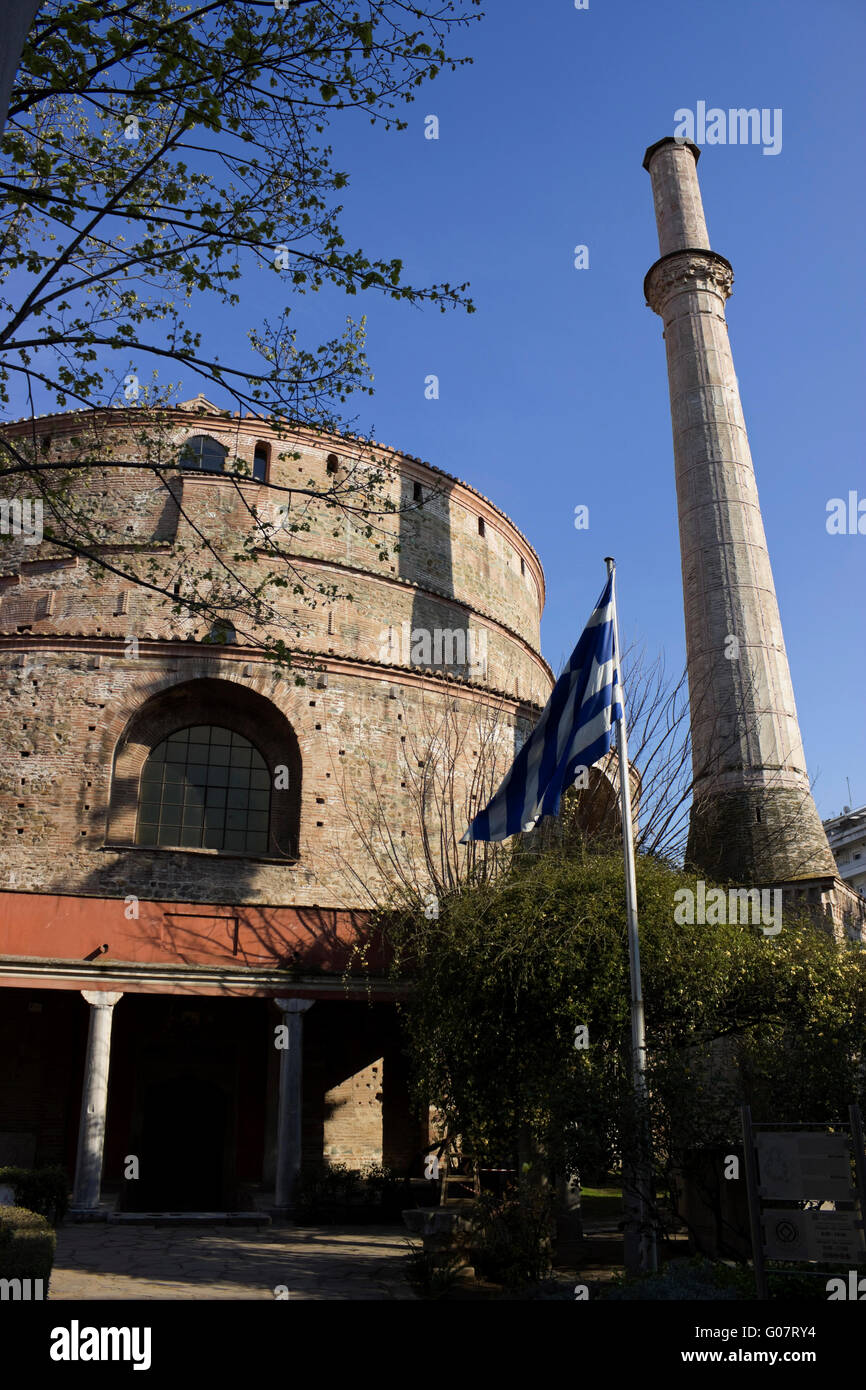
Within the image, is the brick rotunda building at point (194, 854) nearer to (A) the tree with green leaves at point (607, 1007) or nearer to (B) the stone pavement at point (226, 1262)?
(B) the stone pavement at point (226, 1262)

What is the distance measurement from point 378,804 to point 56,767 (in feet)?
17.2

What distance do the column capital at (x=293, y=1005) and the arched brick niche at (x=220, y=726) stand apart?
3.13 meters

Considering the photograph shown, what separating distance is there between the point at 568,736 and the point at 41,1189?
7802 mm

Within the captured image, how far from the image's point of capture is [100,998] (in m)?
13.4

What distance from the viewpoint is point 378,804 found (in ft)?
57.1

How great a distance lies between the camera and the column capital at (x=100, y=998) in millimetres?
13367

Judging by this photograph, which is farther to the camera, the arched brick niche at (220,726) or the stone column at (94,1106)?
the arched brick niche at (220,726)

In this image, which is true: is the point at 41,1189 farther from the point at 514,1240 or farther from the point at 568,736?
the point at 568,736

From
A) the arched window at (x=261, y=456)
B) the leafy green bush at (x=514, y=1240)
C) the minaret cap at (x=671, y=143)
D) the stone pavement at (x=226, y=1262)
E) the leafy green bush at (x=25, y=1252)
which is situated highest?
the minaret cap at (x=671, y=143)

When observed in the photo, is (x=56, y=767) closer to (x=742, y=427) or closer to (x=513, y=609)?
(x=513, y=609)

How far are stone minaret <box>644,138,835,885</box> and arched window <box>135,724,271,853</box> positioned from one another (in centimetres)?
751

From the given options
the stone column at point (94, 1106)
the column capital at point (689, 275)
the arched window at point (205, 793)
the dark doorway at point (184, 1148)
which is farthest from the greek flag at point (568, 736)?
the column capital at point (689, 275)

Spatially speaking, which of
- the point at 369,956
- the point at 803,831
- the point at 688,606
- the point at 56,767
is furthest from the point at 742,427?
the point at 56,767

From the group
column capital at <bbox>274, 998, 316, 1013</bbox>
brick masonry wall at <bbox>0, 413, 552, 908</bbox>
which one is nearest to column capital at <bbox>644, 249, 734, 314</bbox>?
brick masonry wall at <bbox>0, 413, 552, 908</bbox>
